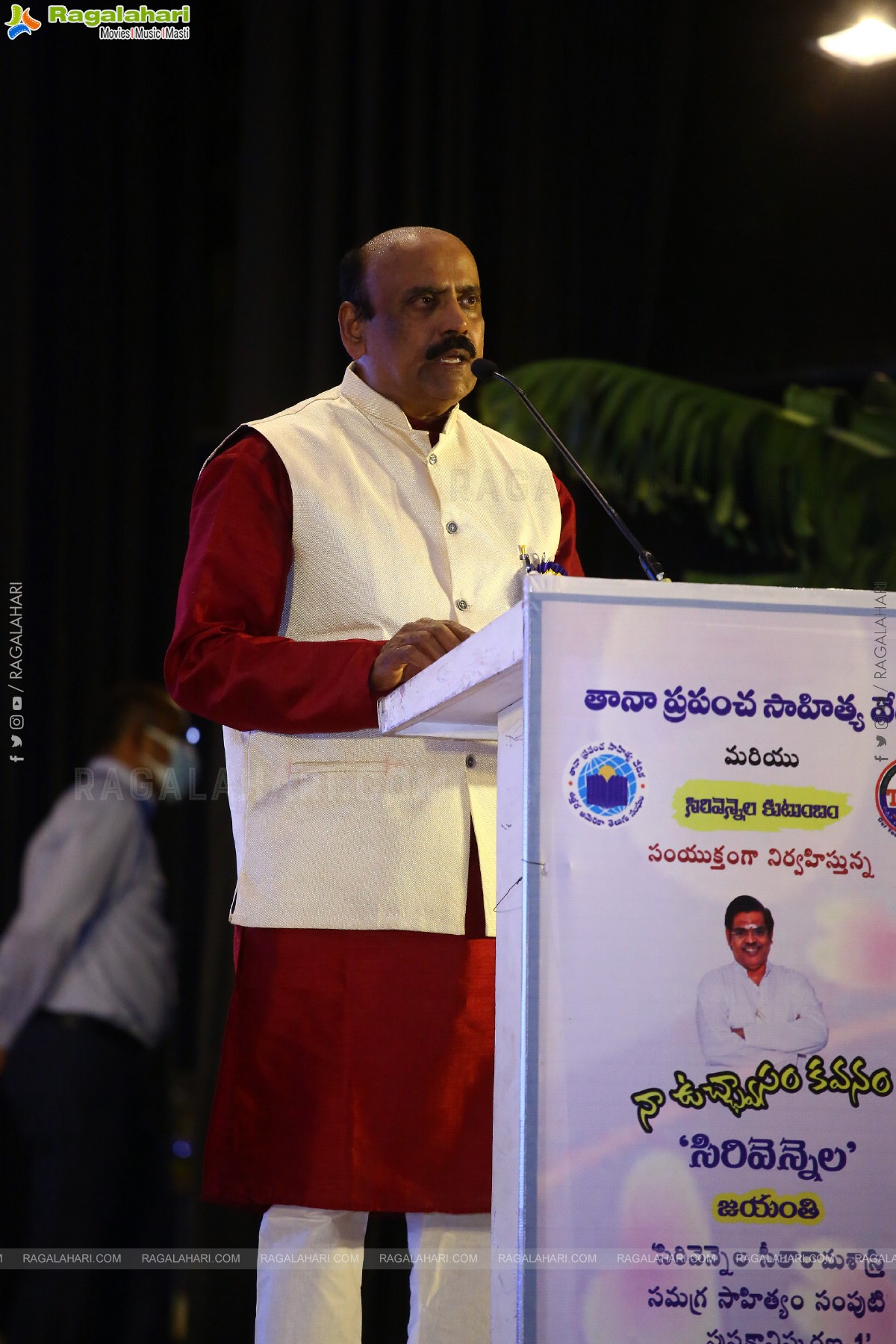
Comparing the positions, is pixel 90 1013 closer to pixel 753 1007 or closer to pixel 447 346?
pixel 447 346

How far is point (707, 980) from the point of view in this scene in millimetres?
1007

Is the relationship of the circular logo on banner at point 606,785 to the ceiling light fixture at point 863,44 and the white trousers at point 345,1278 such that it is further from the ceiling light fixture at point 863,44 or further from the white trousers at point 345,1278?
the ceiling light fixture at point 863,44

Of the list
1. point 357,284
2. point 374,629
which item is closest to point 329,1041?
point 374,629

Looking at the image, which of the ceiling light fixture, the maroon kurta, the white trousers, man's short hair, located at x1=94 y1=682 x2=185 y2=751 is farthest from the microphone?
the ceiling light fixture

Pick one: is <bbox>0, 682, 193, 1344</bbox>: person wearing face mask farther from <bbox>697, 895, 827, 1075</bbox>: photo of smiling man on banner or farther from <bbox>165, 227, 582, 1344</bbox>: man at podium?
<bbox>697, 895, 827, 1075</bbox>: photo of smiling man on banner

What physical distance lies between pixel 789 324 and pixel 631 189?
585 mm

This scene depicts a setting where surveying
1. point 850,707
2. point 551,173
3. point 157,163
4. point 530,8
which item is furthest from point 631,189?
point 850,707

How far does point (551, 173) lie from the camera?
3240 mm

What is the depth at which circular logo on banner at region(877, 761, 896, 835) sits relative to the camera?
105 centimetres

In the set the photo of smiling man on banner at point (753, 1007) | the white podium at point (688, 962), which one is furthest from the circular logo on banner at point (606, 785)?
the photo of smiling man on banner at point (753, 1007)

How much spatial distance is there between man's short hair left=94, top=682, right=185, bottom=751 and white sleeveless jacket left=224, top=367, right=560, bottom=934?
1052 millimetres

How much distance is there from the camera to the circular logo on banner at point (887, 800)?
1055 mm

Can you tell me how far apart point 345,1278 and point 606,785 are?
2.43 feet

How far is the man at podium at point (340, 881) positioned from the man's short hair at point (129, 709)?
41.5 inches
